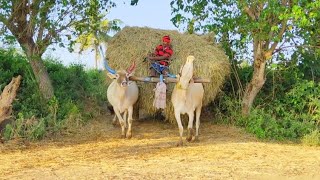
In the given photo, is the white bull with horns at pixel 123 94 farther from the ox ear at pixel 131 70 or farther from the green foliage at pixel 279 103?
the green foliage at pixel 279 103

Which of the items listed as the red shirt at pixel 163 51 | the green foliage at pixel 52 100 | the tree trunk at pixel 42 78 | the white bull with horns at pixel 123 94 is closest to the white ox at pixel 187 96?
the red shirt at pixel 163 51

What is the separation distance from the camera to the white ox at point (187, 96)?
9.76 m

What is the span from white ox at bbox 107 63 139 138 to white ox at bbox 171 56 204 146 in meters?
1.07

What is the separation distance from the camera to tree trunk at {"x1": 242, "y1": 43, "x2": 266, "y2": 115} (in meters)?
12.3

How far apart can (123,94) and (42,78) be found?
9.17 ft

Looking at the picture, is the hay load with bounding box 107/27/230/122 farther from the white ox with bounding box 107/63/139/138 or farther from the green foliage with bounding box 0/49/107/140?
the green foliage with bounding box 0/49/107/140

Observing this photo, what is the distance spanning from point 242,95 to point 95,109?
3949mm

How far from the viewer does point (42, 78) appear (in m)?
12.6

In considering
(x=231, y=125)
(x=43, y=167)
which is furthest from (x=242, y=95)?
(x=43, y=167)

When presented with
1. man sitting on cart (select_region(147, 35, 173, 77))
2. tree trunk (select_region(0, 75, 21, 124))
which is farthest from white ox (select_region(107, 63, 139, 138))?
tree trunk (select_region(0, 75, 21, 124))

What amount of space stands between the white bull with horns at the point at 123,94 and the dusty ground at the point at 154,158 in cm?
44

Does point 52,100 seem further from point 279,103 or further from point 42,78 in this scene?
point 279,103

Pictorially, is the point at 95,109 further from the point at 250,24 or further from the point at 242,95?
the point at 250,24

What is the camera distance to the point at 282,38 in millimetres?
11734
